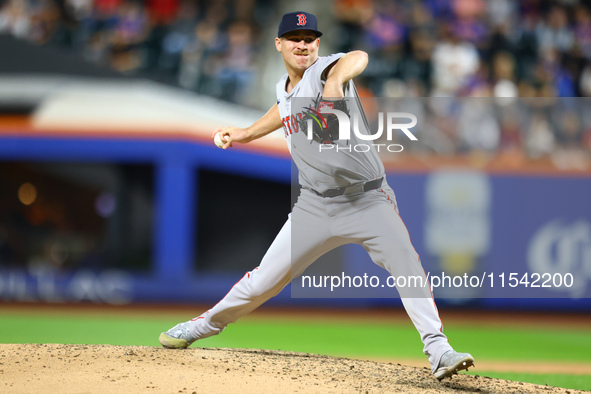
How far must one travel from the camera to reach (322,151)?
4.03 m

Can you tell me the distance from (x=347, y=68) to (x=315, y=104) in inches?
16.1

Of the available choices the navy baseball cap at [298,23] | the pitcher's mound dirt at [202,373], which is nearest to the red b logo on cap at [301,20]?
the navy baseball cap at [298,23]

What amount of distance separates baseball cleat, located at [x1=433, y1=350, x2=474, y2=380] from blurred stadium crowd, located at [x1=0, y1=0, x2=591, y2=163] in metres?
5.99

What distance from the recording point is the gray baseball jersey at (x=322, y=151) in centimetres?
397

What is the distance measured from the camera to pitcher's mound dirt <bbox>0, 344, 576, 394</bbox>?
3658 mm

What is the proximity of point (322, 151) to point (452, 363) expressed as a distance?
4.38 feet

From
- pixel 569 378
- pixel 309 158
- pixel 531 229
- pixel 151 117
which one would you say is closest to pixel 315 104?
pixel 309 158

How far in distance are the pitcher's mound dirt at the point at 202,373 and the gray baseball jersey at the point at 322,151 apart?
1085 millimetres

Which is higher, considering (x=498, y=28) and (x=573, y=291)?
(x=498, y=28)

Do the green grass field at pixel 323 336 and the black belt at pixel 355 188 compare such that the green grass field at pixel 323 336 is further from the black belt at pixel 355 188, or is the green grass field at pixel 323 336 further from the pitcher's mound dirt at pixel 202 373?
the black belt at pixel 355 188

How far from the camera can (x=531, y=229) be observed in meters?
8.93

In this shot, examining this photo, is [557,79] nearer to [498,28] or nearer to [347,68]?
[498,28]

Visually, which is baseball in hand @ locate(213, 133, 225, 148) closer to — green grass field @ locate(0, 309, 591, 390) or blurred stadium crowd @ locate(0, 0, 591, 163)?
green grass field @ locate(0, 309, 591, 390)

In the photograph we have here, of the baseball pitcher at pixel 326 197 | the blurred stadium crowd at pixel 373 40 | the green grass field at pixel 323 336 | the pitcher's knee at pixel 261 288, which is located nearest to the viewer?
the baseball pitcher at pixel 326 197
